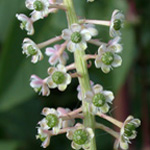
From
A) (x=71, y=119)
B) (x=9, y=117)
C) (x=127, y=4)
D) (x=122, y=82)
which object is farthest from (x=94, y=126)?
(x=9, y=117)

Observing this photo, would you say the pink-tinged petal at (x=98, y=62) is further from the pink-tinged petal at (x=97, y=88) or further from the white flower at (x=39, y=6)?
the white flower at (x=39, y=6)

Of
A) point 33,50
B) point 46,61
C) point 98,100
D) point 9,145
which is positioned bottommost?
point 9,145

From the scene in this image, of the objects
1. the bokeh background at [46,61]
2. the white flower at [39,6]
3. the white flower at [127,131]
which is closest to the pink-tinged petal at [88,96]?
the white flower at [127,131]

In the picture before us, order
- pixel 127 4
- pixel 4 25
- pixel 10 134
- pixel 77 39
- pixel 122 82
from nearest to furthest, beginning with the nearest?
1. pixel 77 39
2. pixel 122 82
3. pixel 127 4
4. pixel 4 25
5. pixel 10 134

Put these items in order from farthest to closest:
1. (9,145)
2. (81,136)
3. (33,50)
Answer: (9,145)
(33,50)
(81,136)

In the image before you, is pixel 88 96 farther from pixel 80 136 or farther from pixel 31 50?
pixel 31 50

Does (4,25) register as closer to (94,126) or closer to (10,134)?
(10,134)

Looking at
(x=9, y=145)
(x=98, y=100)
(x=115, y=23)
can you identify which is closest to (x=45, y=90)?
(x=98, y=100)
